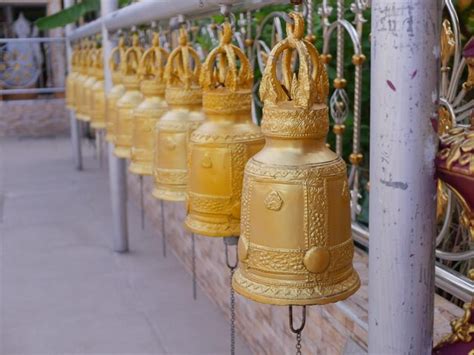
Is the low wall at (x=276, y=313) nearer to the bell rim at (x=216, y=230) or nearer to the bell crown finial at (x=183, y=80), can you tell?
the bell rim at (x=216, y=230)

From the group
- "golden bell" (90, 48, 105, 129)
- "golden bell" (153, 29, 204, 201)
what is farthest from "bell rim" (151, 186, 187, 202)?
"golden bell" (90, 48, 105, 129)

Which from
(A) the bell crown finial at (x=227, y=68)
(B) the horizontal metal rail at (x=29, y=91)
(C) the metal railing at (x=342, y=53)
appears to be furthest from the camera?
(B) the horizontal metal rail at (x=29, y=91)

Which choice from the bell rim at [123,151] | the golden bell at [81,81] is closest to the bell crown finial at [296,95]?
the bell rim at [123,151]

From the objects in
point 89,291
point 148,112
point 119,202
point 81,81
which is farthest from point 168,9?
point 119,202

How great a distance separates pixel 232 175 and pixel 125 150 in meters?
1.39

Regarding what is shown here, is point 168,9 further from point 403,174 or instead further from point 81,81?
point 81,81

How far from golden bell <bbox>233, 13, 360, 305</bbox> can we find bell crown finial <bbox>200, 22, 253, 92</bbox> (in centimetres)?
35

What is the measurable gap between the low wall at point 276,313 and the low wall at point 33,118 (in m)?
7.47

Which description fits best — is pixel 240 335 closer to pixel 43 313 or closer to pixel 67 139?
pixel 43 313

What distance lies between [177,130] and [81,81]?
10.0 feet

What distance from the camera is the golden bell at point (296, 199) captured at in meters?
1.23

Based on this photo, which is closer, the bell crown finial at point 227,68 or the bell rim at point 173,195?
the bell crown finial at point 227,68

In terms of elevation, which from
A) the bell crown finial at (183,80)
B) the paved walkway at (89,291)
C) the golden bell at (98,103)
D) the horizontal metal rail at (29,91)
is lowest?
the paved walkway at (89,291)

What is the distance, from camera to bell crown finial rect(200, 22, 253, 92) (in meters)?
1.64
